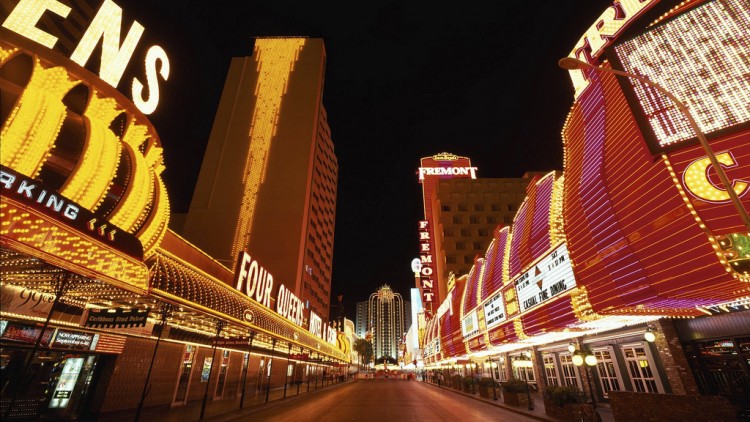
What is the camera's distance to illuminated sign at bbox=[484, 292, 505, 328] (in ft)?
69.7

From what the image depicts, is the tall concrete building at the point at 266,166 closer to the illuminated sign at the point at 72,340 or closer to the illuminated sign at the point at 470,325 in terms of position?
the illuminated sign at the point at 470,325

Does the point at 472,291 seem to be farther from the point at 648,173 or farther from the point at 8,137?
the point at 8,137

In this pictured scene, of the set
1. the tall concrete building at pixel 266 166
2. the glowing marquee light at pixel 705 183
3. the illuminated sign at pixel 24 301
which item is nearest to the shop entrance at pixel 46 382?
the illuminated sign at pixel 24 301

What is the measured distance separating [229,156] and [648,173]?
5281 cm

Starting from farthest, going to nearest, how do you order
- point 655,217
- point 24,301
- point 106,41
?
1. point 106,41
2. point 24,301
3. point 655,217

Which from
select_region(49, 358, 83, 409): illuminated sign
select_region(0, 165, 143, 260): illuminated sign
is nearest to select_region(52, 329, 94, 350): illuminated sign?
select_region(49, 358, 83, 409): illuminated sign

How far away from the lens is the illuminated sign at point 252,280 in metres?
19.5

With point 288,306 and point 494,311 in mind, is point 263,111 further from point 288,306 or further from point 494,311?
point 494,311

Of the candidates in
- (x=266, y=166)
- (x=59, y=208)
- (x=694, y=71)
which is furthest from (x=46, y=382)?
(x=266, y=166)

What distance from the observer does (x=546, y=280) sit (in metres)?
15.2

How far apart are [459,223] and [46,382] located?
219 ft

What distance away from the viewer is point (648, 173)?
887 centimetres

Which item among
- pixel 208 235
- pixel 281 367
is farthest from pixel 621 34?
pixel 208 235

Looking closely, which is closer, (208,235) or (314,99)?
(208,235)
